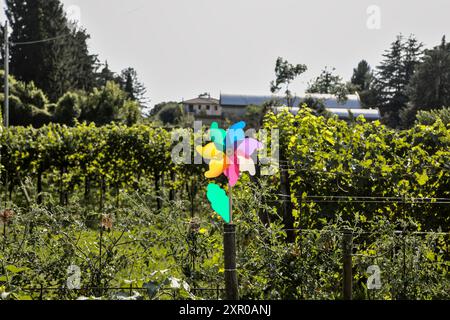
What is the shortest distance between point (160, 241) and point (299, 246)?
0.89 metres

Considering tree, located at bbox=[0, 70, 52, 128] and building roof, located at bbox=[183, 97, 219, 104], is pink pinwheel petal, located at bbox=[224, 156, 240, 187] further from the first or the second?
A: building roof, located at bbox=[183, 97, 219, 104]

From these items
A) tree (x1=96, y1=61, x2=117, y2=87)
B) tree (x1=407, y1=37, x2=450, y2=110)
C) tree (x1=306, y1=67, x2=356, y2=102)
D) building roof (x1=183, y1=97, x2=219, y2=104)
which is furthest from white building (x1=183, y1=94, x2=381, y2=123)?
building roof (x1=183, y1=97, x2=219, y2=104)

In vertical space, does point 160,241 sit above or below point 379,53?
below

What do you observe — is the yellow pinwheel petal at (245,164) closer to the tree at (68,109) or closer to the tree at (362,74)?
the tree at (68,109)

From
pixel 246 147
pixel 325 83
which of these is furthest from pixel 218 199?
pixel 325 83

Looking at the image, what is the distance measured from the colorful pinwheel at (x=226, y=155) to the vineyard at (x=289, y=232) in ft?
1.45

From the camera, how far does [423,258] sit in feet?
10.0

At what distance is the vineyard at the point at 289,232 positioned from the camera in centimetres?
292

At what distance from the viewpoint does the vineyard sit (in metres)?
2.92

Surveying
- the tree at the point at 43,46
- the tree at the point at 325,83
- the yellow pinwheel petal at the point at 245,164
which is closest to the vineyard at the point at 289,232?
the yellow pinwheel petal at the point at 245,164

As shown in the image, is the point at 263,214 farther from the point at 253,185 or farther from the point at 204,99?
the point at 204,99

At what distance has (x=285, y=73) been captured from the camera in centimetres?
2706

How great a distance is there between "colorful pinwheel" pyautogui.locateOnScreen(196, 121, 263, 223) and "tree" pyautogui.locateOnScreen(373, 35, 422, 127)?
4727cm
